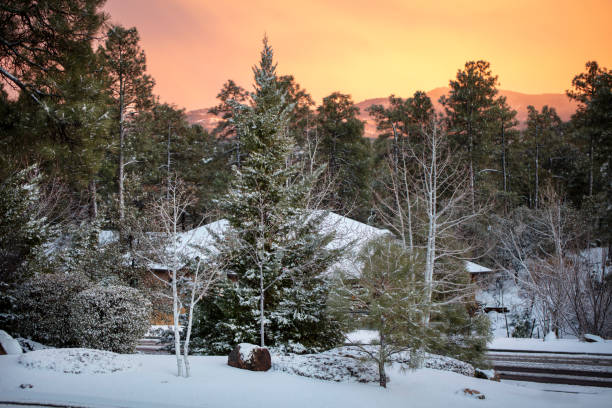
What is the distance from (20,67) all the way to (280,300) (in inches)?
322

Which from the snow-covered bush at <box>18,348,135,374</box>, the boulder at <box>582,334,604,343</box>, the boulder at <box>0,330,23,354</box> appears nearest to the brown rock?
the snow-covered bush at <box>18,348,135,374</box>

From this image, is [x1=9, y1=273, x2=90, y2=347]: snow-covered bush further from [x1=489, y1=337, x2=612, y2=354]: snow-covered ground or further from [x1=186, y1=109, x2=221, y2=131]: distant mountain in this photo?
[x1=186, y1=109, x2=221, y2=131]: distant mountain

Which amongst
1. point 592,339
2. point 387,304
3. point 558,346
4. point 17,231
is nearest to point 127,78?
point 17,231

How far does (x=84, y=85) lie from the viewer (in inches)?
300

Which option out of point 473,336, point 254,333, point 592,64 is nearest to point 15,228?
point 254,333

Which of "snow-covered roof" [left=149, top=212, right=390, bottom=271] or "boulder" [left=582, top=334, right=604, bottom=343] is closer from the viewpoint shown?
"snow-covered roof" [left=149, top=212, right=390, bottom=271]

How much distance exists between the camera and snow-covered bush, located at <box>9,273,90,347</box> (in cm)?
1081

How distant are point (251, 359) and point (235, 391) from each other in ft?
4.94

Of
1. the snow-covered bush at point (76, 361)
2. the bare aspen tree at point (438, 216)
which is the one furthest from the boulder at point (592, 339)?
the snow-covered bush at point (76, 361)

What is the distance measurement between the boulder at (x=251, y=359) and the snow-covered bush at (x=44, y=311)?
221 inches

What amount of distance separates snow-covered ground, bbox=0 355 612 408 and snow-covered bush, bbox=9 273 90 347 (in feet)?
9.93

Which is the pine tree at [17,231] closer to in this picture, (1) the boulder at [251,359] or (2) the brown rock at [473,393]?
(1) the boulder at [251,359]

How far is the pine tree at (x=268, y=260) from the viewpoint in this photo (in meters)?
10.5

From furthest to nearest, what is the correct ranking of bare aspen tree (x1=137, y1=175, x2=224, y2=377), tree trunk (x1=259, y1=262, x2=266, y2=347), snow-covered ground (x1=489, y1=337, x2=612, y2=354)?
snow-covered ground (x1=489, y1=337, x2=612, y2=354) → tree trunk (x1=259, y1=262, x2=266, y2=347) → bare aspen tree (x1=137, y1=175, x2=224, y2=377)
